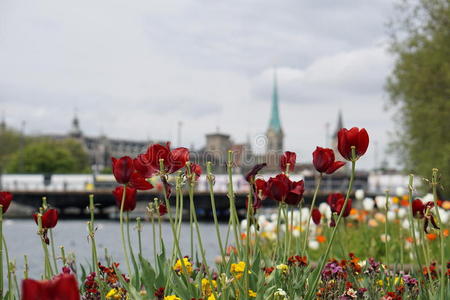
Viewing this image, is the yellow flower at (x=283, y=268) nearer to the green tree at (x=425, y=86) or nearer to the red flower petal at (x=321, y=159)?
the red flower petal at (x=321, y=159)

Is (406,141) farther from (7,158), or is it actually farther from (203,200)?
(7,158)

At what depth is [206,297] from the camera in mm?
2928

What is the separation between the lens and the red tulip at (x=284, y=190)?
303 cm

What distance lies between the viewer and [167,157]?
9.37 feet

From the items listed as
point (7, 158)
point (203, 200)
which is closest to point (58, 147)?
point (7, 158)

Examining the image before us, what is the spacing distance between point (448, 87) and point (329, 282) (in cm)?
2292

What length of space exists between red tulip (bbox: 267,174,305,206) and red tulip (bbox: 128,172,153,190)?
0.51 m

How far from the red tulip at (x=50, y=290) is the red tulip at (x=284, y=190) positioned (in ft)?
5.35

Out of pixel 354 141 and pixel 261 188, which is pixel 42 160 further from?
pixel 354 141

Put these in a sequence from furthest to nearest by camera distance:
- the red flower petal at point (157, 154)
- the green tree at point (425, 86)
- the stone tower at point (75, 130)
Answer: the stone tower at point (75, 130), the green tree at point (425, 86), the red flower petal at point (157, 154)

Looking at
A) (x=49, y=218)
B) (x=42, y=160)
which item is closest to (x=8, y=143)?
(x=42, y=160)

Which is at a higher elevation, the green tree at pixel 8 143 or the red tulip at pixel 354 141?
the green tree at pixel 8 143

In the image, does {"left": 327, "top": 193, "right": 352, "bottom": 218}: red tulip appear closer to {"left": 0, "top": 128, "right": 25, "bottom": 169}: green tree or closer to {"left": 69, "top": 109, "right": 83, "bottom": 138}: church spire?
{"left": 0, "top": 128, "right": 25, "bottom": 169}: green tree

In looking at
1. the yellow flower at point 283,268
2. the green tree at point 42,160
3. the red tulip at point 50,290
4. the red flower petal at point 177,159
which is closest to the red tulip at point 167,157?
the red flower petal at point 177,159
